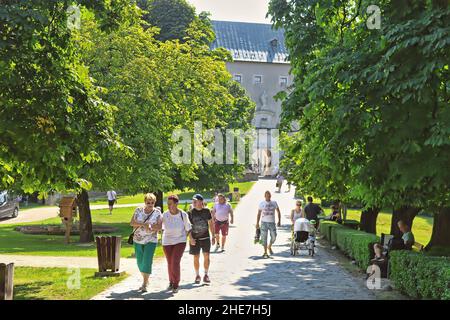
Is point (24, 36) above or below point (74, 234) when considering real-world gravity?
above

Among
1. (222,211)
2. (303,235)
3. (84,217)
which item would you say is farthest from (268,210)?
(84,217)

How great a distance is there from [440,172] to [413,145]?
739 mm

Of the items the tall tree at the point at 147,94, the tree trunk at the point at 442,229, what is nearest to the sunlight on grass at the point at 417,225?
the tall tree at the point at 147,94

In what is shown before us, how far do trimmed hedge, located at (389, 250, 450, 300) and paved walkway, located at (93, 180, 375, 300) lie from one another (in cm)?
68

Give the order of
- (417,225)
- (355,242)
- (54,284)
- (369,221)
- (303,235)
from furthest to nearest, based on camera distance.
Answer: (417,225) < (369,221) < (303,235) < (355,242) < (54,284)

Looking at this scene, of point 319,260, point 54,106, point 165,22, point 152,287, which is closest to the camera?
point 54,106

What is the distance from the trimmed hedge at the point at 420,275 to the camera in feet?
34.0

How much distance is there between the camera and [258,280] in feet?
45.5

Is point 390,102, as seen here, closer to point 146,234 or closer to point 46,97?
point 146,234

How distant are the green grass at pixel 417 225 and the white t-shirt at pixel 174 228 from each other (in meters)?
25.0

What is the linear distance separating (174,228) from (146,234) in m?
0.53

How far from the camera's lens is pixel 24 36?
10672 mm
